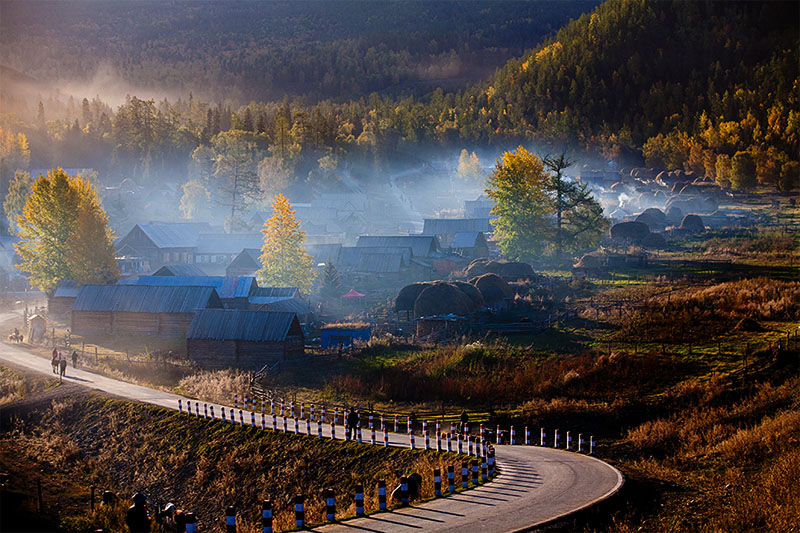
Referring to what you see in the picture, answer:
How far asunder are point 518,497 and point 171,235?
8669 centimetres

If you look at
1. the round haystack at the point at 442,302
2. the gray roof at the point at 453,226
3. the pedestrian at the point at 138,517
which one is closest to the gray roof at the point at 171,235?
the gray roof at the point at 453,226

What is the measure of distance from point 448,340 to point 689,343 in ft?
46.3

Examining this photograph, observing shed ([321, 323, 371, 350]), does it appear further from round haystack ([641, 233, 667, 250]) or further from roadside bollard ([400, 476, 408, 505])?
round haystack ([641, 233, 667, 250])

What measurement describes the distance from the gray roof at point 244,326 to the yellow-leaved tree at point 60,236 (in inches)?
933

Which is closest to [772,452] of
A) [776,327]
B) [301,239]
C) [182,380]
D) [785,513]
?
[785,513]

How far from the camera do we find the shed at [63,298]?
222 feet

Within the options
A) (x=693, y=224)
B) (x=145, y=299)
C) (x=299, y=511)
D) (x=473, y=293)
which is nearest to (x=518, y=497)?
(x=299, y=511)

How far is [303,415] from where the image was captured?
3425 cm

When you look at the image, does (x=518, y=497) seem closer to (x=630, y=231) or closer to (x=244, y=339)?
(x=244, y=339)

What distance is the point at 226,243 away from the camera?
330ft

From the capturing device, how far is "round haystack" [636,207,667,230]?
10806cm

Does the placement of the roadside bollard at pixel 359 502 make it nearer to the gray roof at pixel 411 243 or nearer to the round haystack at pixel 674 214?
the gray roof at pixel 411 243

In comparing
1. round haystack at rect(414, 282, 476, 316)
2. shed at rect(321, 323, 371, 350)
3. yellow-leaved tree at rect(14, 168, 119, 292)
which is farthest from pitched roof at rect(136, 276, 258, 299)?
round haystack at rect(414, 282, 476, 316)

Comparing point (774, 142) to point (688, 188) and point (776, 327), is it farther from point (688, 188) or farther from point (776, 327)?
point (776, 327)
